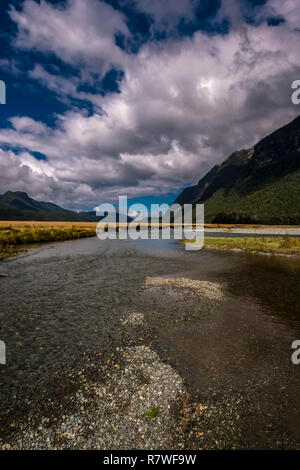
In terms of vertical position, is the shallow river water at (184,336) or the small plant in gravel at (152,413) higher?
the small plant in gravel at (152,413)

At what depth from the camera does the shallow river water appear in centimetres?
855

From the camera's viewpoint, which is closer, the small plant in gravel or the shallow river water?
the small plant in gravel

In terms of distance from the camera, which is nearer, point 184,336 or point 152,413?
point 152,413

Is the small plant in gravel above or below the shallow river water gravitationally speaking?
above

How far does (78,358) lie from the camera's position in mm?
11141

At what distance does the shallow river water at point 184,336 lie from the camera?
28.1ft

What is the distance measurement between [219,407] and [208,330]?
20.5 ft

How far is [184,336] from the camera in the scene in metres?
13.3

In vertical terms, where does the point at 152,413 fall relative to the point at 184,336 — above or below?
above

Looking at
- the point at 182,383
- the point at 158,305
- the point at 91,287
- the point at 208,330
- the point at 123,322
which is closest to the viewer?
the point at 182,383

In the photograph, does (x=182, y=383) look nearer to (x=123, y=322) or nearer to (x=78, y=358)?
(x=78, y=358)

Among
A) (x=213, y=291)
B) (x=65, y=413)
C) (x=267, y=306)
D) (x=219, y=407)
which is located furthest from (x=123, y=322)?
(x=267, y=306)

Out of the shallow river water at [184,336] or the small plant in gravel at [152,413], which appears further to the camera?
the shallow river water at [184,336]
